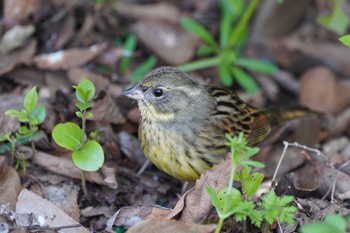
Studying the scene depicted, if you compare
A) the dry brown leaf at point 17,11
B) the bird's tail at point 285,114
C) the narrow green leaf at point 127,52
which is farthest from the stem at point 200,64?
the dry brown leaf at point 17,11

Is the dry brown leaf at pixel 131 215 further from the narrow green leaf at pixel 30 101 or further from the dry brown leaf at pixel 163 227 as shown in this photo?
the narrow green leaf at pixel 30 101

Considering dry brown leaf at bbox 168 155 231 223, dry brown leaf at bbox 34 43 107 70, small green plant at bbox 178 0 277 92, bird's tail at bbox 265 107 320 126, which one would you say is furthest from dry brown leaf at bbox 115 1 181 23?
dry brown leaf at bbox 168 155 231 223

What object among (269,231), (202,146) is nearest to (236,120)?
(202,146)

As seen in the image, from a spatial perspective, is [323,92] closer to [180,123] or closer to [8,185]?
[180,123]

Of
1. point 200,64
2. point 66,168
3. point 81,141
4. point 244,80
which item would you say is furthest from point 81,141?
point 244,80

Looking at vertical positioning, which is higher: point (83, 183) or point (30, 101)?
point (30, 101)

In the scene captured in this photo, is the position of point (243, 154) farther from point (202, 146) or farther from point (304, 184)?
point (304, 184)
